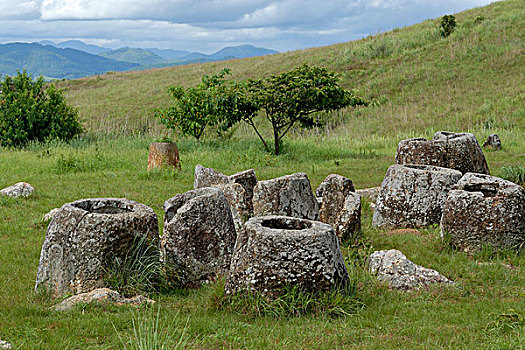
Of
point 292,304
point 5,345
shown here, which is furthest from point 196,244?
point 5,345

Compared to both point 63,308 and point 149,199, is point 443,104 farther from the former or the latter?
point 63,308

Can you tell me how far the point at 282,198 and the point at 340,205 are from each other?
1.41 m

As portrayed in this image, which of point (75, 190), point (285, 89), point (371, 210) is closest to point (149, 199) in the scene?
point (75, 190)

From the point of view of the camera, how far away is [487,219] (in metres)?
8.27

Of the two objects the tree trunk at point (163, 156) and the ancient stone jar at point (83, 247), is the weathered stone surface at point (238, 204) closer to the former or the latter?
the ancient stone jar at point (83, 247)

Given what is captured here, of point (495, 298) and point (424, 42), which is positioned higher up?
point (424, 42)

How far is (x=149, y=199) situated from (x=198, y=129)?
38.3 feet

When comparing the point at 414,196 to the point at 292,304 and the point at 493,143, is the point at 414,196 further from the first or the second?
the point at 493,143

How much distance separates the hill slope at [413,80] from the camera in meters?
31.6

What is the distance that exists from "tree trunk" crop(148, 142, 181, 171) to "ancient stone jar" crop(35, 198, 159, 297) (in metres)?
9.56

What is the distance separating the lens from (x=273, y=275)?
5.78m

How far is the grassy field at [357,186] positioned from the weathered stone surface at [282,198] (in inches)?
44.1

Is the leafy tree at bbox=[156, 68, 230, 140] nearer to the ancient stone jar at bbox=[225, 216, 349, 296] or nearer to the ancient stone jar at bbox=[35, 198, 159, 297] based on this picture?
the ancient stone jar at bbox=[35, 198, 159, 297]

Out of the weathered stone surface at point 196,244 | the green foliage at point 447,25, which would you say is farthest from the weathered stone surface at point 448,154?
the green foliage at point 447,25
